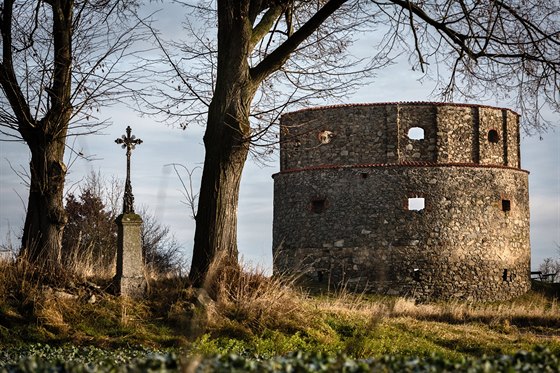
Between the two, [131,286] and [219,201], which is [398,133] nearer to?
[219,201]

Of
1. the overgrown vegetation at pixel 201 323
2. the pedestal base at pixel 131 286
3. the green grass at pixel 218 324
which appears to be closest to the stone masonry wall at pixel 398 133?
the overgrown vegetation at pixel 201 323

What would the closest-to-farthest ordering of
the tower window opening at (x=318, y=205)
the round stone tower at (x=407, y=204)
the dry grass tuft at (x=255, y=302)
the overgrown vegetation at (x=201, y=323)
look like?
the overgrown vegetation at (x=201, y=323) → the dry grass tuft at (x=255, y=302) → the round stone tower at (x=407, y=204) → the tower window opening at (x=318, y=205)

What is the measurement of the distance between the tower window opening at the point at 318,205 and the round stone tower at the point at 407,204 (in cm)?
3

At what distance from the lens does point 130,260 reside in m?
12.1

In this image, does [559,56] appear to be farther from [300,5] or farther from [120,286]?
[120,286]

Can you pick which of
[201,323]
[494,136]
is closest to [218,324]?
[201,323]

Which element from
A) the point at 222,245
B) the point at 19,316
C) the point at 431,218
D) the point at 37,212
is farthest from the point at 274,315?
the point at 431,218

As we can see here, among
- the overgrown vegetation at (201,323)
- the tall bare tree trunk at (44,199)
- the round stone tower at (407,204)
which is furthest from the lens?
the round stone tower at (407,204)

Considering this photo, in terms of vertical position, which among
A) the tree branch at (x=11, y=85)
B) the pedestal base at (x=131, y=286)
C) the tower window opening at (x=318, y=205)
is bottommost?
the pedestal base at (x=131, y=286)

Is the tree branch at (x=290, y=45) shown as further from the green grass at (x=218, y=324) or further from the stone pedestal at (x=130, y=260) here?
the green grass at (x=218, y=324)

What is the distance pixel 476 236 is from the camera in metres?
25.1

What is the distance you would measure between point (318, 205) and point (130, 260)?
561 inches

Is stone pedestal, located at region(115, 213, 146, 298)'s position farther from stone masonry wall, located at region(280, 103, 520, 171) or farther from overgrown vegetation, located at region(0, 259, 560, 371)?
stone masonry wall, located at region(280, 103, 520, 171)

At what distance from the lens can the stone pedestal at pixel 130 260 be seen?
39.0ft
